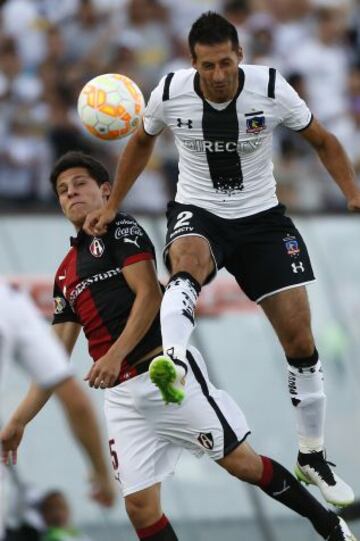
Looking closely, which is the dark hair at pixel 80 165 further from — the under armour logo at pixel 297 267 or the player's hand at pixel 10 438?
the player's hand at pixel 10 438

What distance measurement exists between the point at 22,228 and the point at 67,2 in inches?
91.5

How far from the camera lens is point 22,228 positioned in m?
15.7

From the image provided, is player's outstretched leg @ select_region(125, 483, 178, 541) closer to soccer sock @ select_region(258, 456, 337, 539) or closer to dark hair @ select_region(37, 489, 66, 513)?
soccer sock @ select_region(258, 456, 337, 539)

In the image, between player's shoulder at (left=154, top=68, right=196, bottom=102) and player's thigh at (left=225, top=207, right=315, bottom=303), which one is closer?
player's shoulder at (left=154, top=68, right=196, bottom=102)

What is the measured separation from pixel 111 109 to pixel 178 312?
1.36m

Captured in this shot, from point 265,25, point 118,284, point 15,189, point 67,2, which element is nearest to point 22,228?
point 15,189

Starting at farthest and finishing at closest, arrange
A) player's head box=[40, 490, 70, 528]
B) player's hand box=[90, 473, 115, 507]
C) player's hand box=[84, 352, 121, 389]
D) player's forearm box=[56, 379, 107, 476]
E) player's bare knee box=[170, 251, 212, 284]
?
player's head box=[40, 490, 70, 528], player's bare knee box=[170, 251, 212, 284], player's hand box=[84, 352, 121, 389], player's hand box=[90, 473, 115, 507], player's forearm box=[56, 379, 107, 476]

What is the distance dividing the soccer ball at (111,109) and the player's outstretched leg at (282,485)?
1.92 metres

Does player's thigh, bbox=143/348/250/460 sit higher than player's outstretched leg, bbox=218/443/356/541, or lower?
higher

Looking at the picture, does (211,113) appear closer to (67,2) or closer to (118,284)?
(118,284)

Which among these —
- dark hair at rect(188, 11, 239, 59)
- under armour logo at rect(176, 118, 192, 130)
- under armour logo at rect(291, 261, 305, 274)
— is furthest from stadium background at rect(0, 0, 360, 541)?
dark hair at rect(188, 11, 239, 59)

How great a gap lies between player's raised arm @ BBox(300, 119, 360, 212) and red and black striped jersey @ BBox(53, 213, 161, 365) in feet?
3.57

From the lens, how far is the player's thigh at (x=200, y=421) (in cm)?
864

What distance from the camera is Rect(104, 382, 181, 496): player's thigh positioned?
8.65 m
